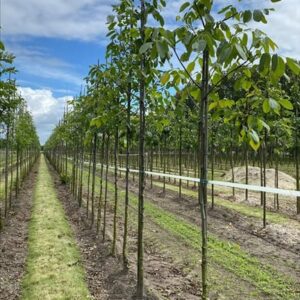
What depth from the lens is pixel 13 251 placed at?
8445mm

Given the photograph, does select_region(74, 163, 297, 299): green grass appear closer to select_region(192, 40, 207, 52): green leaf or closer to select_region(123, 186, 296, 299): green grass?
select_region(123, 186, 296, 299): green grass

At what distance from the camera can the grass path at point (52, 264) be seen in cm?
595

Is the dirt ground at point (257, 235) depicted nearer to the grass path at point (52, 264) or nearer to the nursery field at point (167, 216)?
the nursery field at point (167, 216)

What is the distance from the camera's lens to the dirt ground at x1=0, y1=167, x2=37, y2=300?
631cm

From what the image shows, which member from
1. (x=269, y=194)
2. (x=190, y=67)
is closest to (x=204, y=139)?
(x=190, y=67)

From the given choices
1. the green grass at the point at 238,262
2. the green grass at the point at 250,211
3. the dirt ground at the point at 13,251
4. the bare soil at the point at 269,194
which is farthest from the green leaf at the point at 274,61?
the bare soil at the point at 269,194

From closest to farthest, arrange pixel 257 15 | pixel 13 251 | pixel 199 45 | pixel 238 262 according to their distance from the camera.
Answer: pixel 199 45 < pixel 257 15 < pixel 238 262 < pixel 13 251

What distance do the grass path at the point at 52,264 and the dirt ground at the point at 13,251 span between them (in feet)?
0.46

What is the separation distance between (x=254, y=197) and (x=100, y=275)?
11046 mm

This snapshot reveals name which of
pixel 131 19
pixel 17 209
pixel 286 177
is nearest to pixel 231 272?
pixel 131 19

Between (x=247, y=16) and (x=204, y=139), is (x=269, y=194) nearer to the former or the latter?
(x=204, y=139)

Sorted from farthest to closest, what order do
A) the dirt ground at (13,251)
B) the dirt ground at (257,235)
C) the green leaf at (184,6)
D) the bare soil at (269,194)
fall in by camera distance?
the bare soil at (269,194) → the dirt ground at (257,235) → the dirt ground at (13,251) → the green leaf at (184,6)

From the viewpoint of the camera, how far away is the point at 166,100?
5145mm

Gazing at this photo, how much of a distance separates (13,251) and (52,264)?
62.8 inches
